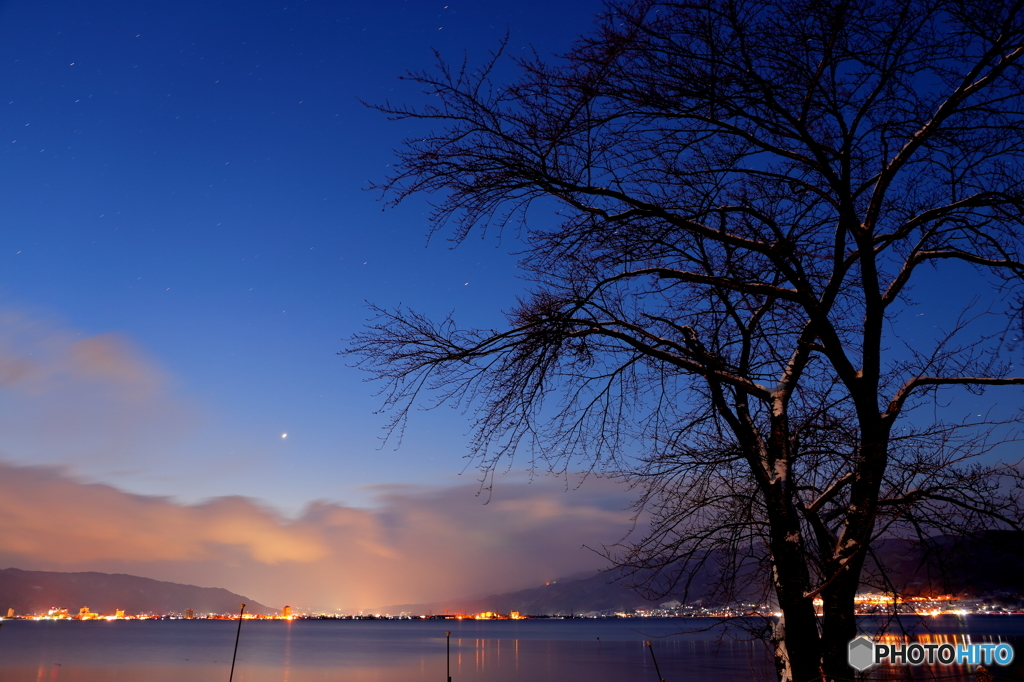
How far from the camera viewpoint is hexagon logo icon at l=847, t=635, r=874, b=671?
5312 millimetres

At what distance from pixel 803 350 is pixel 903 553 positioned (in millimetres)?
1701

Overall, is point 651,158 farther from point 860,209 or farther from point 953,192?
point 953,192

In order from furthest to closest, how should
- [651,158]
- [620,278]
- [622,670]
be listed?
1. [622,670]
2. [620,278]
3. [651,158]

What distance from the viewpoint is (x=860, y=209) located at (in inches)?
222

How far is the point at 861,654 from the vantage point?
5379 millimetres

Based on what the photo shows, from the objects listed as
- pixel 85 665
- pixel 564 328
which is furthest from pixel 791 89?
pixel 85 665

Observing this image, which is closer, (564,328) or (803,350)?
(564,328)

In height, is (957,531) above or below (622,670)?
above

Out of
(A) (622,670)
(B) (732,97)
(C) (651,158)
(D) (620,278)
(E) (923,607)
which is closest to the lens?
(B) (732,97)

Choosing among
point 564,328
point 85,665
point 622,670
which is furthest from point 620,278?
point 85,665

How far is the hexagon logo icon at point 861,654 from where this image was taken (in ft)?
17.4

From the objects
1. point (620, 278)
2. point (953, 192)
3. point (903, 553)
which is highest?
point (953, 192)

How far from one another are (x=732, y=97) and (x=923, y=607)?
409 cm

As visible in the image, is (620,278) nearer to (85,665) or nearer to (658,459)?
(658,459)
